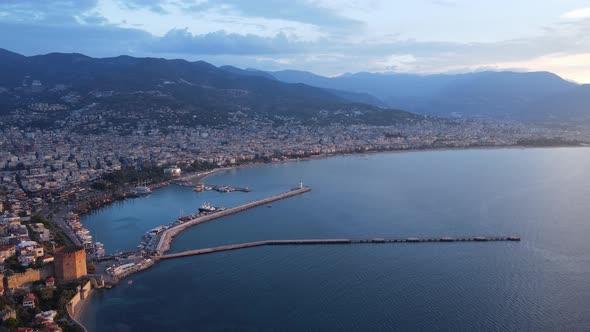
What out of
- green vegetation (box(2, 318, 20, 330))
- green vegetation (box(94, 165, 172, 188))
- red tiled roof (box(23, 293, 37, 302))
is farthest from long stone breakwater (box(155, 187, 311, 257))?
green vegetation (box(94, 165, 172, 188))

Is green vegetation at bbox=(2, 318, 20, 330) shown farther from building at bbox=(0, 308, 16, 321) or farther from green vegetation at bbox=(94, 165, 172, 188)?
green vegetation at bbox=(94, 165, 172, 188)

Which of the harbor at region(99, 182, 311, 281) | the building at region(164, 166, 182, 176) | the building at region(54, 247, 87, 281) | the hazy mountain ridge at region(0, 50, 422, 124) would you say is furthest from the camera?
the hazy mountain ridge at region(0, 50, 422, 124)

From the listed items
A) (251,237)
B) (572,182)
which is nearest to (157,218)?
(251,237)

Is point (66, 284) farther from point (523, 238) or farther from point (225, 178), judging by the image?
point (225, 178)

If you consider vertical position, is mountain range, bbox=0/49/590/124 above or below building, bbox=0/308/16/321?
above

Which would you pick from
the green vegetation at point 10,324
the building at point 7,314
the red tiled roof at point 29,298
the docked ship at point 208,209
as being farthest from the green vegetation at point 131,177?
the green vegetation at point 10,324

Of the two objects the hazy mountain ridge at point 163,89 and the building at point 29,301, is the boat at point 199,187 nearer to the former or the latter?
the building at point 29,301

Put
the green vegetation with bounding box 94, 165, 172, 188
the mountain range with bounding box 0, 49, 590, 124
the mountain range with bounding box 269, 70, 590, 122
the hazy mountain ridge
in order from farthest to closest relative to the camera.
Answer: the mountain range with bounding box 269, 70, 590, 122 < the mountain range with bounding box 0, 49, 590, 124 < the hazy mountain ridge < the green vegetation with bounding box 94, 165, 172, 188
